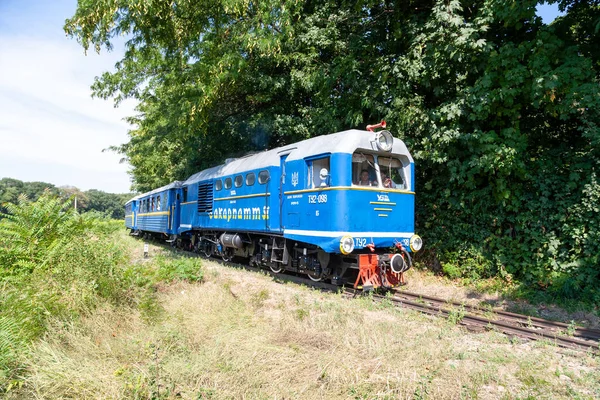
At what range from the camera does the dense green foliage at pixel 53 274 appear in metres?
5.73

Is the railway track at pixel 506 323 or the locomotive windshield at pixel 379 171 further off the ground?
the locomotive windshield at pixel 379 171

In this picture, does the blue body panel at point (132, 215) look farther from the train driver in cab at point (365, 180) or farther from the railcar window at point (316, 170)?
the train driver in cab at point (365, 180)

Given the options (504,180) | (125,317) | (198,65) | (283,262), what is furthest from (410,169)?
(198,65)

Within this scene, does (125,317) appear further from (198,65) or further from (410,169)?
(198,65)

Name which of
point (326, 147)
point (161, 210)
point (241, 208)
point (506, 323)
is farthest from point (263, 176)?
point (161, 210)

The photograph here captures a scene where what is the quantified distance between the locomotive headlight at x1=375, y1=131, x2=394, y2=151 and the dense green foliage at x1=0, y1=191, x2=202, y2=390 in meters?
5.20

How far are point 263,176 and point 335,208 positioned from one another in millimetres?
3410

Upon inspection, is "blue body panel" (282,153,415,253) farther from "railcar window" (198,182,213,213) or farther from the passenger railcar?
the passenger railcar

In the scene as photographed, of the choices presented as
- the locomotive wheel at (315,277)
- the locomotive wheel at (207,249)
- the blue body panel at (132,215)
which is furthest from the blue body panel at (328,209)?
the blue body panel at (132,215)

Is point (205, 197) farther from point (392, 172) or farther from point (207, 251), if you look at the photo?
point (392, 172)

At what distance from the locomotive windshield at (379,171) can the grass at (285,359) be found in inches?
128

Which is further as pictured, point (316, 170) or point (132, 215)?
point (132, 215)

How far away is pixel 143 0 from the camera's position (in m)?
10.6

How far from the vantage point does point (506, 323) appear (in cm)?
735
